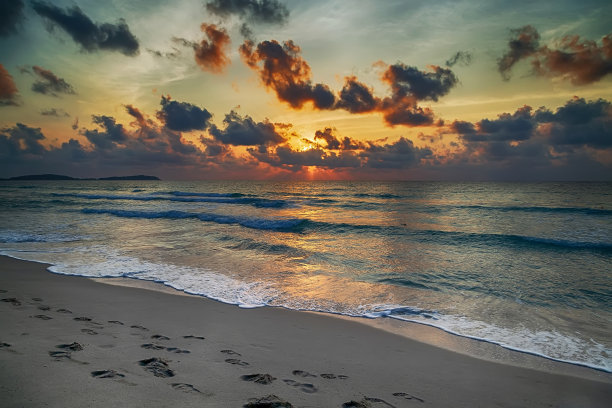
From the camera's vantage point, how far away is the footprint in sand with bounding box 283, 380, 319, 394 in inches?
136

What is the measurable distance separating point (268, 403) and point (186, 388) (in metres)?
0.91

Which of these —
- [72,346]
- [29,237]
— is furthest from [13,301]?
[29,237]

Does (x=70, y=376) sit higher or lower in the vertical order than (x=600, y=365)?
higher

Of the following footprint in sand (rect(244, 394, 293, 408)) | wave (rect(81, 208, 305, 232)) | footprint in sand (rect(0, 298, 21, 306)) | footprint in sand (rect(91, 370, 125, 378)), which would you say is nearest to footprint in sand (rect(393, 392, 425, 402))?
footprint in sand (rect(244, 394, 293, 408))

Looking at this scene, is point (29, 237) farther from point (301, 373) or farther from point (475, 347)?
point (475, 347)

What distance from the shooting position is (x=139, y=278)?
343 inches

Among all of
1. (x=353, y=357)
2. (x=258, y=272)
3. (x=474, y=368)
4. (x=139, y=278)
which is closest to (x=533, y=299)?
(x=474, y=368)

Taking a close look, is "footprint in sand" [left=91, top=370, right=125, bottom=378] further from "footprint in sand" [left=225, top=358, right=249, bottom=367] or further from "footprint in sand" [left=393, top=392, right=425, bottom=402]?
"footprint in sand" [left=393, top=392, right=425, bottom=402]

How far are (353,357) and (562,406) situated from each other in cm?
252

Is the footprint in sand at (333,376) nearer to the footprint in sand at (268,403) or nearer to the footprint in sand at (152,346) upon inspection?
the footprint in sand at (268,403)

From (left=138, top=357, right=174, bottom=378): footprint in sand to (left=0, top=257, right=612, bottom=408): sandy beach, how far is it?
0.04 feet

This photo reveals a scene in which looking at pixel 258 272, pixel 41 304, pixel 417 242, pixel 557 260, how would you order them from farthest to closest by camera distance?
pixel 417 242 < pixel 557 260 < pixel 258 272 < pixel 41 304

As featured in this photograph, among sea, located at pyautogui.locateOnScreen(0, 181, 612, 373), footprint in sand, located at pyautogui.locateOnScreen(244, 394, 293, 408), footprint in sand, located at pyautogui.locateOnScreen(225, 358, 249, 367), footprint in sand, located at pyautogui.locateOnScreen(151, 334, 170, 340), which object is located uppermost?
footprint in sand, located at pyautogui.locateOnScreen(244, 394, 293, 408)

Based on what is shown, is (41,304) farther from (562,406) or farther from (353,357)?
(562,406)
